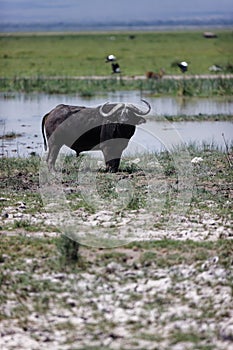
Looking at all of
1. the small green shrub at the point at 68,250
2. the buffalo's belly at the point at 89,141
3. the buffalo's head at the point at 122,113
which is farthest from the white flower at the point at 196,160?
the small green shrub at the point at 68,250

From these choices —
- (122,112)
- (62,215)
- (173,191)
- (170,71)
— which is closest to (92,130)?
(122,112)

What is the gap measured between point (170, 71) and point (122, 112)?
1075 inches

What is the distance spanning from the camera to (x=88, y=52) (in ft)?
188

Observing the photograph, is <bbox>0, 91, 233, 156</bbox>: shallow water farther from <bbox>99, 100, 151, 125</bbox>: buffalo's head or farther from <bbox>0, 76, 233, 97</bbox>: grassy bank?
<bbox>99, 100, 151, 125</bbox>: buffalo's head

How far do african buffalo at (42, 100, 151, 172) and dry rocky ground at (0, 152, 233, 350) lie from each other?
309 centimetres

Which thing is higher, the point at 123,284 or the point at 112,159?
the point at 123,284

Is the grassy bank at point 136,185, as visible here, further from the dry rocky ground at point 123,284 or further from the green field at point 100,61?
the green field at point 100,61

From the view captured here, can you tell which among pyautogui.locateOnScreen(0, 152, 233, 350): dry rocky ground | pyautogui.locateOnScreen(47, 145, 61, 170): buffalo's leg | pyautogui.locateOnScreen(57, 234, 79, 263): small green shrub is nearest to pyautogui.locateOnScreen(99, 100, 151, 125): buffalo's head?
pyautogui.locateOnScreen(47, 145, 61, 170): buffalo's leg

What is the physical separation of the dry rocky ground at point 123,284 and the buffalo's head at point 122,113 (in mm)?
3164

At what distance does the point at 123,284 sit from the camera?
8.23 metres

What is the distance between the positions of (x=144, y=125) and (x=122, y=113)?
24.6 feet

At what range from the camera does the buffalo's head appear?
13938 mm

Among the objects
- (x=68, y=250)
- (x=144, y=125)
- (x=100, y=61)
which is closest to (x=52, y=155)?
(x=68, y=250)

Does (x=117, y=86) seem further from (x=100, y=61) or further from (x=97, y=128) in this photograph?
(x=97, y=128)
